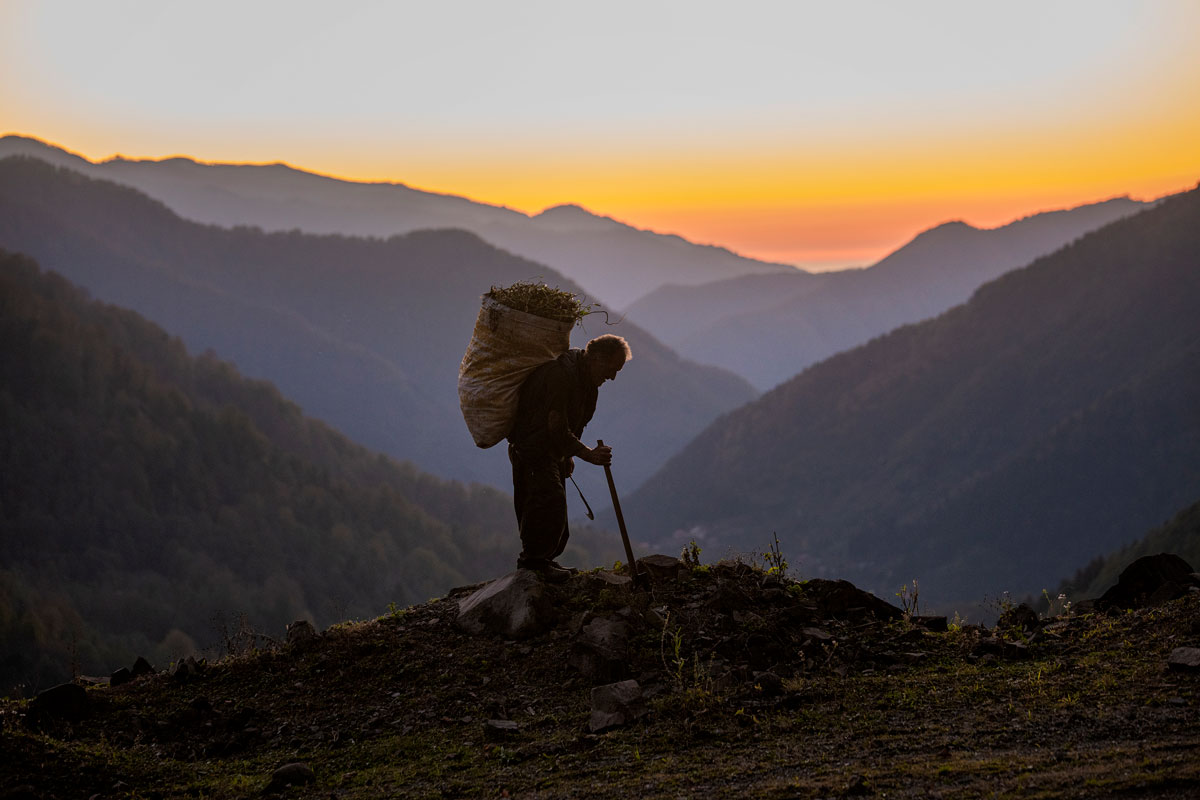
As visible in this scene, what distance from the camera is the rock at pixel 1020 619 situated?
798cm

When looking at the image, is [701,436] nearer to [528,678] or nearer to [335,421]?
[335,421]

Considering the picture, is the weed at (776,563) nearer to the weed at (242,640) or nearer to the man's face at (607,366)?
the man's face at (607,366)

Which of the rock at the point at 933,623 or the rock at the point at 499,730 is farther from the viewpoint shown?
the rock at the point at 933,623

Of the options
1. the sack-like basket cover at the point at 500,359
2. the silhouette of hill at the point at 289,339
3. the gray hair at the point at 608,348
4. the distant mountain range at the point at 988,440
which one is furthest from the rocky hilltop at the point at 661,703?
the silhouette of hill at the point at 289,339

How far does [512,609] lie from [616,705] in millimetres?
1921

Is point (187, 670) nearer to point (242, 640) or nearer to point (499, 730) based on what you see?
point (242, 640)

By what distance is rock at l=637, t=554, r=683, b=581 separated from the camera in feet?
28.7

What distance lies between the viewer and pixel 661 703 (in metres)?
6.46

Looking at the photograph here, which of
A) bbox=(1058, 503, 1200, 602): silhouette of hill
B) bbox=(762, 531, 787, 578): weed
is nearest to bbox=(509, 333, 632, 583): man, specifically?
bbox=(762, 531, 787, 578): weed

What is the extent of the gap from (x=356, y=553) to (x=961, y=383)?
268 ft

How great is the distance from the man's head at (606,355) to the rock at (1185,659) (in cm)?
418

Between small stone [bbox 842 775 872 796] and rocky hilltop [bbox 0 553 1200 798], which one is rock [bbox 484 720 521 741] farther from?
small stone [bbox 842 775 872 796]

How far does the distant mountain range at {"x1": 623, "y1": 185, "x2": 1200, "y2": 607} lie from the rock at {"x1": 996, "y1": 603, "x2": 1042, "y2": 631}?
9596 cm

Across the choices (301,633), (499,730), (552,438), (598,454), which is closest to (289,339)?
(301,633)
